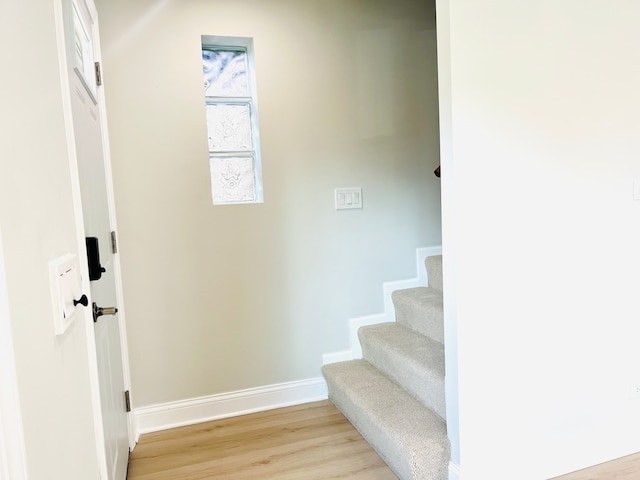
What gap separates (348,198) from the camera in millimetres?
2639

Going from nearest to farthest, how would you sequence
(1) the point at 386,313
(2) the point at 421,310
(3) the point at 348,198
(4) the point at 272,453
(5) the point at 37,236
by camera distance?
(5) the point at 37,236, (4) the point at 272,453, (2) the point at 421,310, (3) the point at 348,198, (1) the point at 386,313

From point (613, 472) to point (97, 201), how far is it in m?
2.47

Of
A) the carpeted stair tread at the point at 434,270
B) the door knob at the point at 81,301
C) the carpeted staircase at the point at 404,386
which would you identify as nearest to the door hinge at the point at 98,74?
the door knob at the point at 81,301

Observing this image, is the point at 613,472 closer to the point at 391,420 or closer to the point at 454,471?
the point at 454,471

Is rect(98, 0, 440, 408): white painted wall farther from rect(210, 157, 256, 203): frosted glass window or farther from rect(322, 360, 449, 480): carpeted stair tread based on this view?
rect(322, 360, 449, 480): carpeted stair tread

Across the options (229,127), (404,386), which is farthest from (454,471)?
(229,127)

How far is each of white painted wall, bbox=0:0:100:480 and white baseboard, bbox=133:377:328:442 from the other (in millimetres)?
1471

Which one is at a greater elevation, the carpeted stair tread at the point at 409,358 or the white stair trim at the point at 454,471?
the carpeted stair tread at the point at 409,358

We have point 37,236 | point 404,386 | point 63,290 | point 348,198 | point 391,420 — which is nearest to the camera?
point 37,236

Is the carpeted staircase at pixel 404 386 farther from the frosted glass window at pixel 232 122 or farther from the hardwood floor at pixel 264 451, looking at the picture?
the frosted glass window at pixel 232 122

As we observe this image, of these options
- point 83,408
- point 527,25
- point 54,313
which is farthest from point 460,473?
point 527,25

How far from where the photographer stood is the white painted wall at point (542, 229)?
5.29 feet

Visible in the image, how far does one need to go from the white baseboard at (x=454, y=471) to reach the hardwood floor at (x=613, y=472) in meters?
0.48

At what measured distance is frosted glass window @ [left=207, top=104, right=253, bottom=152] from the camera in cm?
251
